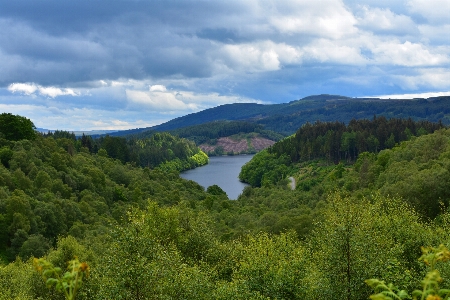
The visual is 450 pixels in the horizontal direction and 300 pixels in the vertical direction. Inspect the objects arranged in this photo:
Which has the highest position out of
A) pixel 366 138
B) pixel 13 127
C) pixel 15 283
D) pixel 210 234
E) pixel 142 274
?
pixel 13 127

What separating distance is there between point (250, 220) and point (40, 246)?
42.6m

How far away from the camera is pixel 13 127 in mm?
118875

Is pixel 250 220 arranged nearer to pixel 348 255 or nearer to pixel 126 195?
pixel 126 195

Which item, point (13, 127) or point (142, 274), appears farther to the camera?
point (13, 127)

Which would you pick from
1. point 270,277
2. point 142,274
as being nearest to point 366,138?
point 270,277

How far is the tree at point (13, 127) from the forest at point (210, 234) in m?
0.40

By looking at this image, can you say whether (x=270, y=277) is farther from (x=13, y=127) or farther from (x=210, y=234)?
(x=13, y=127)

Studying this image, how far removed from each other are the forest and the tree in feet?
1.30

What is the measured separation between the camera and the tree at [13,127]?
11856 centimetres

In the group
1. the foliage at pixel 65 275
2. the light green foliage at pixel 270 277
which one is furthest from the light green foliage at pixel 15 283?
the foliage at pixel 65 275

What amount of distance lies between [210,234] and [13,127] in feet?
307

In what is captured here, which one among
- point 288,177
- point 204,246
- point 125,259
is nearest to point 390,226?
point 204,246

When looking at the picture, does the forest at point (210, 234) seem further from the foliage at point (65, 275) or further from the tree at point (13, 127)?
the tree at point (13, 127)

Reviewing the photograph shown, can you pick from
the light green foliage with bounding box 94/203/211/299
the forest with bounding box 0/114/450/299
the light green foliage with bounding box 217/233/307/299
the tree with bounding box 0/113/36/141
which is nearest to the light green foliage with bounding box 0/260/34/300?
the forest with bounding box 0/114/450/299
